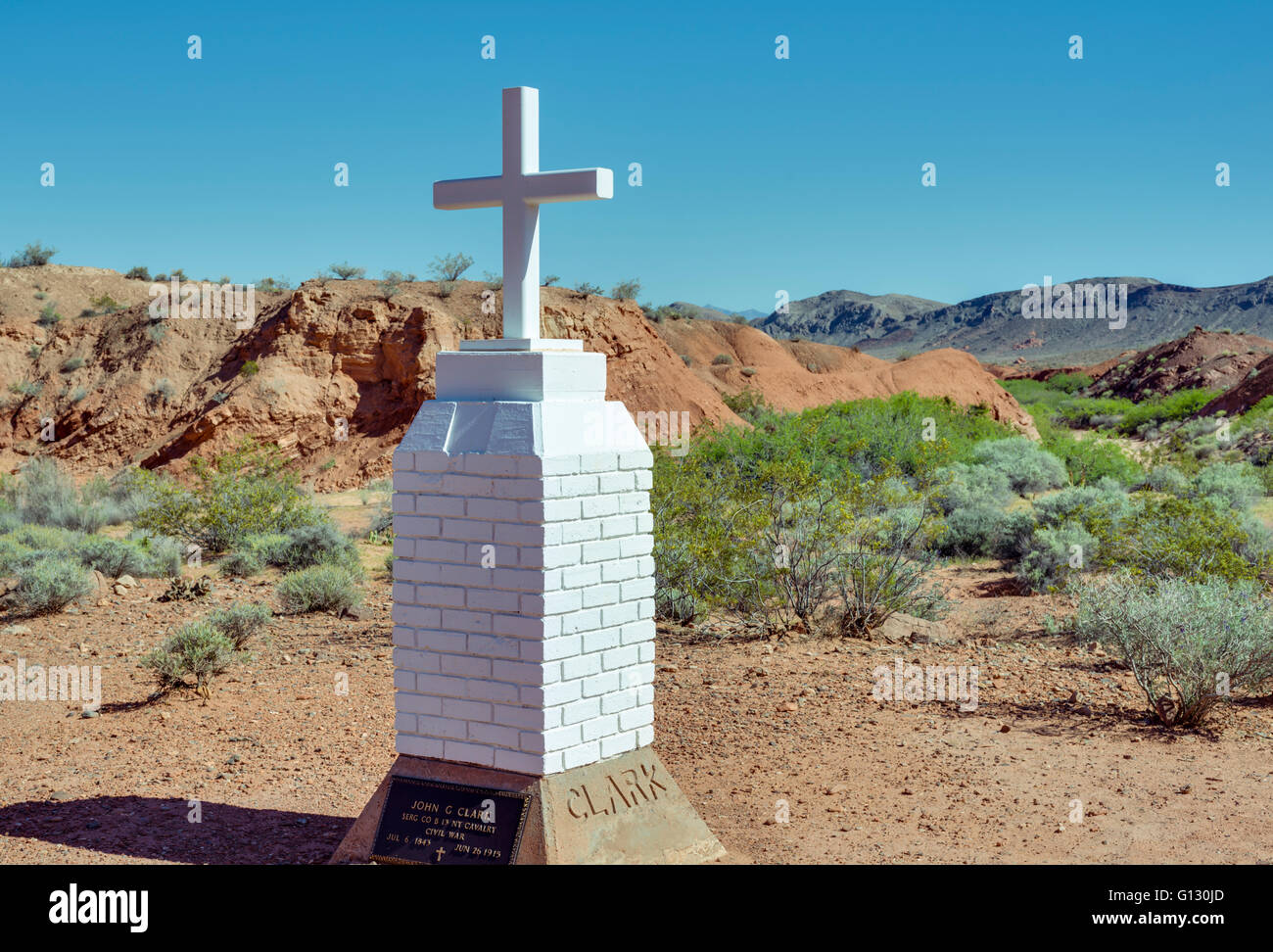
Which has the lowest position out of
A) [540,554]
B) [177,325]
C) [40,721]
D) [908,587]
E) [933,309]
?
[40,721]

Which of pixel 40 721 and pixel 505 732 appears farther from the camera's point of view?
pixel 40 721

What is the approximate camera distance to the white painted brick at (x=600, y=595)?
4941 millimetres

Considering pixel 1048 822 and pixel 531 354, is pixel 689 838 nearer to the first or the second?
pixel 1048 822

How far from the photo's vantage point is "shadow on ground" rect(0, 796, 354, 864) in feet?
18.6

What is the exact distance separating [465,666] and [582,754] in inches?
25.3

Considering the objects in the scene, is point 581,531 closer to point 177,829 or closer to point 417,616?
point 417,616

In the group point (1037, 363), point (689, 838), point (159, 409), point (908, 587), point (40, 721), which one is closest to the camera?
point (689, 838)

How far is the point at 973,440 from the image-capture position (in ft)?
82.6

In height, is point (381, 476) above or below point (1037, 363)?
below

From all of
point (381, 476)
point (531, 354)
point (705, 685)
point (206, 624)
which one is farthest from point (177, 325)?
point (531, 354)

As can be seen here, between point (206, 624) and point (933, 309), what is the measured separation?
10910 cm

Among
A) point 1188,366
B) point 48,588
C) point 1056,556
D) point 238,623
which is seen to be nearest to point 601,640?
point 238,623

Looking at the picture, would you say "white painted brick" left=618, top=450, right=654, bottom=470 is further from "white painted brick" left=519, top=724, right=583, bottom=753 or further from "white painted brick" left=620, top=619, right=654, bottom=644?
"white painted brick" left=519, top=724, right=583, bottom=753

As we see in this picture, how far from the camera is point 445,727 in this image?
16.6 ft
